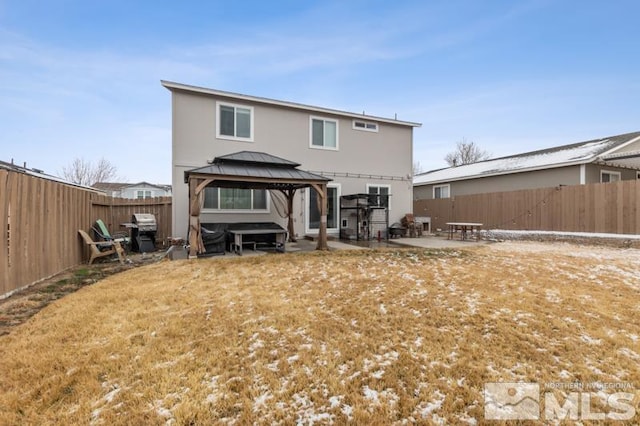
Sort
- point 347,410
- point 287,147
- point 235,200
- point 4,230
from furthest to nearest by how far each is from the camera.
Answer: point 287,147 → point 235,200 → point 4,230 → point 347,410

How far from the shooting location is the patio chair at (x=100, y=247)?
745 centimetres

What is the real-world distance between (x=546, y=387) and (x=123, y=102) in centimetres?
1773

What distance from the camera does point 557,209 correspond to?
12.8 meters

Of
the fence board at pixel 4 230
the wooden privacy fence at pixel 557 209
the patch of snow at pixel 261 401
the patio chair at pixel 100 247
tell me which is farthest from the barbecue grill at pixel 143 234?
the wooden privacy fence at pixel 557 209

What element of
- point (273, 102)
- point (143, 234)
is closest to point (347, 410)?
point (143, 234)

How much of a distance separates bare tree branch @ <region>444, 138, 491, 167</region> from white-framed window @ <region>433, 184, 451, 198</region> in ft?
66.0

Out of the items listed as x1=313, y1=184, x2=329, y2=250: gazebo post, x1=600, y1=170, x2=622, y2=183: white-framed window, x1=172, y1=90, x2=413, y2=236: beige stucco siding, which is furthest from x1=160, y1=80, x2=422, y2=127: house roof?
x1=600, y1=170, x2=622, y2=183: white-framed window

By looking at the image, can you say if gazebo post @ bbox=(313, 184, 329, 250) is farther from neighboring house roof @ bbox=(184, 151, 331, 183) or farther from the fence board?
the fence board

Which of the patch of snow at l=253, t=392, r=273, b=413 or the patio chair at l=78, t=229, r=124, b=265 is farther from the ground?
the patio chair at l=78, t=229, r=124, b=265

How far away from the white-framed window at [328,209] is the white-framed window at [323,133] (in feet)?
5.24

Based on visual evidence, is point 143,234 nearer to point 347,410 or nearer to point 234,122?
point 234,122

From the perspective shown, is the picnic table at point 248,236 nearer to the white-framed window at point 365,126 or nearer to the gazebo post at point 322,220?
the gazebo post at point 322,220

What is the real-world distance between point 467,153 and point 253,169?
120 feet

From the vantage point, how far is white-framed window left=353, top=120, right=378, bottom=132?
39.8 feet
